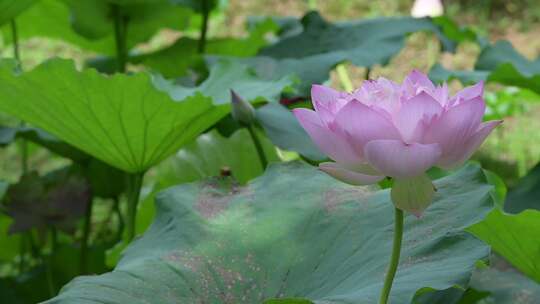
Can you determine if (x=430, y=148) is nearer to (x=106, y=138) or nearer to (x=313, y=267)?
(x=313, y=267)

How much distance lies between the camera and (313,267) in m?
1.03


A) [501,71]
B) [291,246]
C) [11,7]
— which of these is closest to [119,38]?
[11,7]

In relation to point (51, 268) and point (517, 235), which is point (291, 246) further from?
point (51, 268)

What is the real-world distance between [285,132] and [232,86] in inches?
4.2

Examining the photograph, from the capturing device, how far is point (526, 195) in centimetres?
157

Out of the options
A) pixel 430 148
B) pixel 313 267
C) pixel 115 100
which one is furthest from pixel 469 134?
pixel 115 100

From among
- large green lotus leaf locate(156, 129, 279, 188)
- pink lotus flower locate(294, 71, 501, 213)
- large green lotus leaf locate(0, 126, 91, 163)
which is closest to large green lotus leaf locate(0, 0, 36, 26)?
large green lotus leaf locate(0, 126, 91, 163)

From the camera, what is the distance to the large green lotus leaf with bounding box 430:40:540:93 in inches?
62.2

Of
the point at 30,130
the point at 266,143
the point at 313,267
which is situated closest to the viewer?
the point at 313,267

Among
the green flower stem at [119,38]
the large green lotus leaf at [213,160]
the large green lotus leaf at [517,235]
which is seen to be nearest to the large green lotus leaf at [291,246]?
the large green lotus leaf at [517,235]

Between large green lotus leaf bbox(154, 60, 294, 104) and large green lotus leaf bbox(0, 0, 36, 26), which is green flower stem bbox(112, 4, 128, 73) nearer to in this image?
large green lotus leaf bbox(0, 0, 36, 26)

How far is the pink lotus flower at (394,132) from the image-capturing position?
2.37 feet

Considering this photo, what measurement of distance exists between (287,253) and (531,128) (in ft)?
7.41

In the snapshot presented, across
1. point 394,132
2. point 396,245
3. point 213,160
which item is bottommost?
point 213,160
